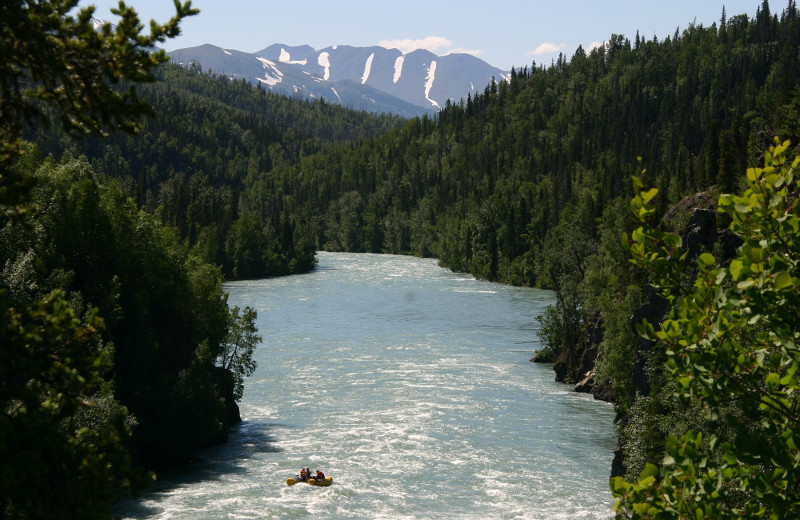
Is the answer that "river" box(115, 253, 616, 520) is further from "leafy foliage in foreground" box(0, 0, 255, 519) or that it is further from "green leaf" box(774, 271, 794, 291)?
"green leaf" box(774, 271, 794, 291)

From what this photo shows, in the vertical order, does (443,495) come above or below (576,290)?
below

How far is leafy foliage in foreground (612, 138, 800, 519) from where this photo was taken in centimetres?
881

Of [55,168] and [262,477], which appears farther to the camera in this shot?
[55,168]

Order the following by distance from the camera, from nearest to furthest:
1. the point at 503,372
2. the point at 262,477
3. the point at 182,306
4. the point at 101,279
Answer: the point at 262,477 < the point at 101,279 < the point at 182,306 < the point at 503,372

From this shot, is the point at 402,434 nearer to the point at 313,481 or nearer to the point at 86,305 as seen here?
the point at 313,481

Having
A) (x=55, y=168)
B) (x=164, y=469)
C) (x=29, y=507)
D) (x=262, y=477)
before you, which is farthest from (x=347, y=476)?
(x=29, y=507)

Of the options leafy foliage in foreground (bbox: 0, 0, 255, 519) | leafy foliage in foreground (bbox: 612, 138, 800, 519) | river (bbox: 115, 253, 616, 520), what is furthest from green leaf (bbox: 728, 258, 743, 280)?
river (bbox: 115, 253, 616, 520)

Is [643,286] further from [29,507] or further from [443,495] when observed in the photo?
[29,507]

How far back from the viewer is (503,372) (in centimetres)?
6319

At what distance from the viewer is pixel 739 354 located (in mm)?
9266

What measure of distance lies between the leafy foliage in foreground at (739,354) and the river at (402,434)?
88.1 ft

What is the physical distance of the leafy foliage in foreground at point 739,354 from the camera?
8812mm

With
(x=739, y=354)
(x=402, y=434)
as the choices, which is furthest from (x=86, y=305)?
(x=739, y=354)

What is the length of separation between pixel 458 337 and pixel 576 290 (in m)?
12.8
